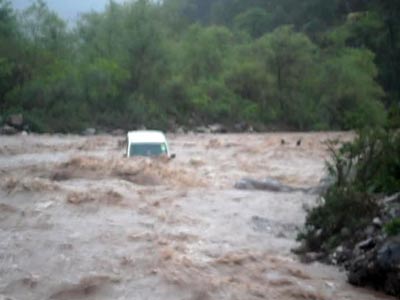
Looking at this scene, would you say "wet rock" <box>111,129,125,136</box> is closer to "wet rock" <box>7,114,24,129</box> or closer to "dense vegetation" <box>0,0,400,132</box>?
"dense vegetation" <box>0,0,400,132</box>

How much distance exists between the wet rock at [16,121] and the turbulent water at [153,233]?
1192 cm

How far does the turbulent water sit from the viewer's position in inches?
400

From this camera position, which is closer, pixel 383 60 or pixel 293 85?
pixel 293 85

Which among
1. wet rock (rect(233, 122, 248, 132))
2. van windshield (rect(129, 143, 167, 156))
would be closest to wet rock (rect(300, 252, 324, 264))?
van windshield (rect(129, 143, 167, 156))

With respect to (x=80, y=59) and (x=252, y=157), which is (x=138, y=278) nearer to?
(x=252, y=157)

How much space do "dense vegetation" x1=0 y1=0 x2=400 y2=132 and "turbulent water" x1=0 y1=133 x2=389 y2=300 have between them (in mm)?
15981

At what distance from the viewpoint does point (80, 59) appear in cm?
4556

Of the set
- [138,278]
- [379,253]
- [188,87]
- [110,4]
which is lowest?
[138,278]

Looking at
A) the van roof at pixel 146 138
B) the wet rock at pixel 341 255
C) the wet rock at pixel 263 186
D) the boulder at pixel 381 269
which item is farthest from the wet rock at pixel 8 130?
the boulder at pixel 381 269

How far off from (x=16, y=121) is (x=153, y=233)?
2458 centimetres

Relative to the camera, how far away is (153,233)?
13.3m

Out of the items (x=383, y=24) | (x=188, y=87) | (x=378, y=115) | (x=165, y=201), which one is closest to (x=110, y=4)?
(x=188, y=87)

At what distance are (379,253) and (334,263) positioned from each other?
142 cm

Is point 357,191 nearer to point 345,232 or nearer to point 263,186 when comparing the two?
point 345,232
